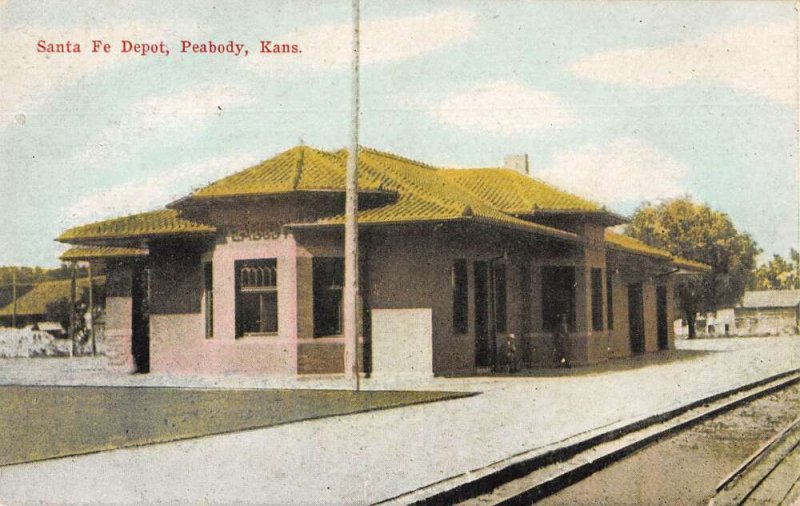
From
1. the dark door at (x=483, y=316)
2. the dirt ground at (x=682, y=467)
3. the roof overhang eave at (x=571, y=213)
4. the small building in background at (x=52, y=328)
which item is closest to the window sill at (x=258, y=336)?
the dark door at (x=483, y=316)

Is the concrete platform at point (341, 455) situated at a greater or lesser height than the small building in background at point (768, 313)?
lesser

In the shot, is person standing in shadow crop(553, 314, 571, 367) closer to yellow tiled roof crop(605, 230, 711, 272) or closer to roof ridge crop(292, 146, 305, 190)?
yellow tiled roof crop(605, 230, 711, 272)

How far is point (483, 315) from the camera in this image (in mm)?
22344

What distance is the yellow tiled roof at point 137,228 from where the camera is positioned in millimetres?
21422

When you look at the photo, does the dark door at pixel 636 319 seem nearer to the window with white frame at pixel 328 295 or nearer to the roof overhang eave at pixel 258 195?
the roof overhang eave at pixel 258 195

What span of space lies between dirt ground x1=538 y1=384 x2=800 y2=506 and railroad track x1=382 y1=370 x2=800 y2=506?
0.12m

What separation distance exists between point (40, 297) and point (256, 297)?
1605 inches

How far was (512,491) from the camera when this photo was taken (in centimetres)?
774

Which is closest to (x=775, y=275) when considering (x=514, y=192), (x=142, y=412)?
(x=514, y=192)

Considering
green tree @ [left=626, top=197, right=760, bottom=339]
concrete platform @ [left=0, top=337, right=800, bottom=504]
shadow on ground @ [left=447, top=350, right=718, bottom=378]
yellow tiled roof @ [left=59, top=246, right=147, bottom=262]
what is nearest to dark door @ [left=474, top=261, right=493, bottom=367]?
shadow on ground @ [left=447, top=350, right=718, bottom=378]

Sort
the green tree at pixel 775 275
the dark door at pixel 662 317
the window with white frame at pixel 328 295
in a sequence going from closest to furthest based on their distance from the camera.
Result: the window with white frame at pixel 328 295 → the dark door at pixel 662 317 → the green tree at pixel 775 275

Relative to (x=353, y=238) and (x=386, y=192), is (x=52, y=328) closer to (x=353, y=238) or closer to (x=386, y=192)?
(x=386, y=192)

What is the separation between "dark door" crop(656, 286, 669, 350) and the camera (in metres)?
34.5

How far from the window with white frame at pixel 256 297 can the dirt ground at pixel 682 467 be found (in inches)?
398
